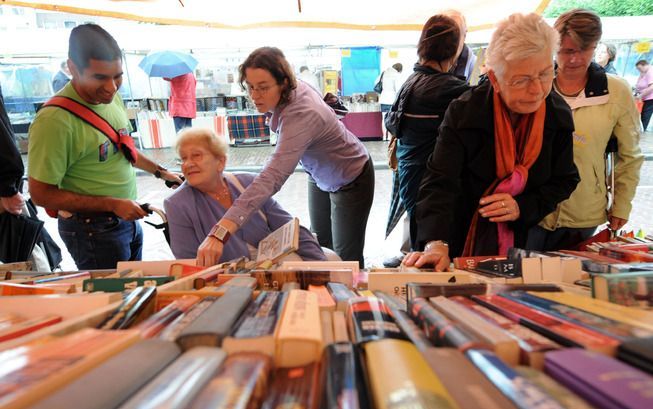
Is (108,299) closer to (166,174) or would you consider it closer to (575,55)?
(166,174)

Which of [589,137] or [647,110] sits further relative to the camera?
[647,110]

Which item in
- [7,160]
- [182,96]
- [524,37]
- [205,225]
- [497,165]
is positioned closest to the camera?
[524,37]

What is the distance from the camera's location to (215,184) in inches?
75.9

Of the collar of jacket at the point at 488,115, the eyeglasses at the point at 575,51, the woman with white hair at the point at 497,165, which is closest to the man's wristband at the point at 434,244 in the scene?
the woman with white hair at the point at 497,165

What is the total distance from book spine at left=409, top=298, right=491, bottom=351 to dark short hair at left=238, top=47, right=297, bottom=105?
1.48 m

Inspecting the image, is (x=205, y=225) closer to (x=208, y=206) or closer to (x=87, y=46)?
(x=208, y=206)

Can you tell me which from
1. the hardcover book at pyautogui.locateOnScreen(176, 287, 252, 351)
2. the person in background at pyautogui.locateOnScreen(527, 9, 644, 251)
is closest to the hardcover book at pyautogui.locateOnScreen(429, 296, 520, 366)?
the hardcover book at pyautogui.locateOnScreen(176, 287, 252, 351)

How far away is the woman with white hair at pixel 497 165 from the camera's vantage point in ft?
4.33

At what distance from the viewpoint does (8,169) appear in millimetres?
1771

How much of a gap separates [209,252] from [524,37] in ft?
4.14

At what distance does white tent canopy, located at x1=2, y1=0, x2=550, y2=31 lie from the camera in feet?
8.21

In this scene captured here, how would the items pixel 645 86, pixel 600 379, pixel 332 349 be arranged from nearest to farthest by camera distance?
pixel 600 379, pixel 332 349, pixel 645 86

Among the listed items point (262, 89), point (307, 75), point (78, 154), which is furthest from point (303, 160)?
point (307, 75)

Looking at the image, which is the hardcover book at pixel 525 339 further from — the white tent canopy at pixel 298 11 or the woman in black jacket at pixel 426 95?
the white tent canopy at pixel 298 11
